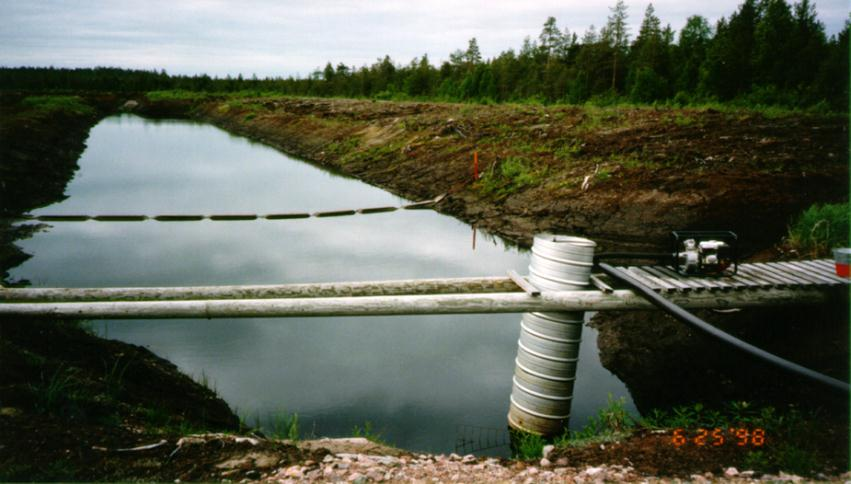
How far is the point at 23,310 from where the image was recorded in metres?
4.47

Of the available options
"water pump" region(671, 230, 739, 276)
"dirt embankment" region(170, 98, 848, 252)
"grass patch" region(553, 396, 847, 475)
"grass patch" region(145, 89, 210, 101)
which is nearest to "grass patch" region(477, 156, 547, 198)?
"dirt embankment" region(170, 98, 848, 252)

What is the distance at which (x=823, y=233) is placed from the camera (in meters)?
7.05

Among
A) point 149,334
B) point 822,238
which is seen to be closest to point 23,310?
point 149,334

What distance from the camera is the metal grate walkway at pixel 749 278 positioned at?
4.73m

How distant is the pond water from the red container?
7.99 feet

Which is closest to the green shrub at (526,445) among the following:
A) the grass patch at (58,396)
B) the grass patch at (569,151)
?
the grass patch at (58,396)

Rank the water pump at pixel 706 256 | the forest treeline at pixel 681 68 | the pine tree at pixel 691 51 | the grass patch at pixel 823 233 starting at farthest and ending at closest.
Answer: the pine tree at pixel 691 51 → the forest treeline at pixel 681 68 → the grass patch at pixel 823 233 → the water pump at pixel 706 256

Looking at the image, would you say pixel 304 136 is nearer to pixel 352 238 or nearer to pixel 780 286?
pixel 352 238

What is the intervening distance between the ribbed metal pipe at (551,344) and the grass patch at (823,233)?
3.67 m

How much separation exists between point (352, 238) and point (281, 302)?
973 cm

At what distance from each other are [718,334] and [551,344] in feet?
4.75

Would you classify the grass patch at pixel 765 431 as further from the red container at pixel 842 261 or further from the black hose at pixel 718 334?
the red container at pixel 842 261

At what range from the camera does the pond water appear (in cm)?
657
